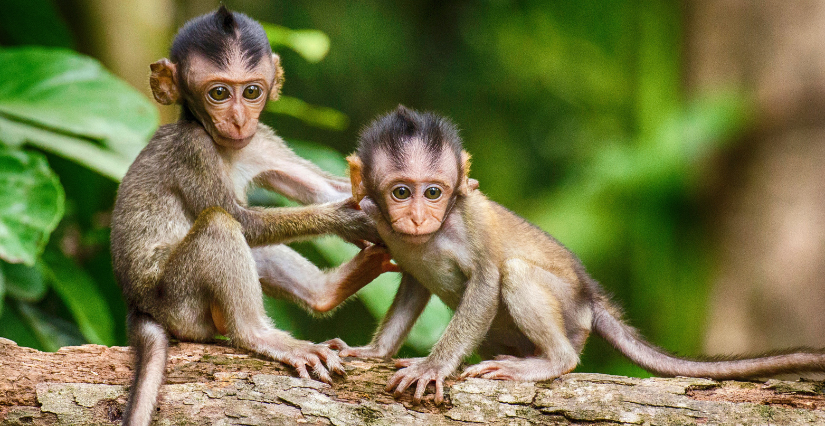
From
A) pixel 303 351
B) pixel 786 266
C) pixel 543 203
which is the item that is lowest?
pixel 303 351

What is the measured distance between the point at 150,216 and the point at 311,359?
4.86ft

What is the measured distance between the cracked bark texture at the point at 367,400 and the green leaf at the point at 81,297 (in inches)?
72.4

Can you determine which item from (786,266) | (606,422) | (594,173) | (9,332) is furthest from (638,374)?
(9,332)

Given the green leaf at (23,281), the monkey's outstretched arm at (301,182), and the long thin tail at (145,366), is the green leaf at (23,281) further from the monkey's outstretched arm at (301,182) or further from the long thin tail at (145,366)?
the monkey's outstretched arm at (301,182)

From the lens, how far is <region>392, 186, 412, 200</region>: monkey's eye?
157 inches

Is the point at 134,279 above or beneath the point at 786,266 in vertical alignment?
beneath

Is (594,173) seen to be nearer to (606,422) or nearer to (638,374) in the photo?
(638,374)

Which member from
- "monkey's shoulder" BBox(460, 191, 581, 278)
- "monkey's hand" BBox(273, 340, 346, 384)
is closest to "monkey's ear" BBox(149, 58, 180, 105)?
"monkey's hand" BBox(273, 340, 346, 384)

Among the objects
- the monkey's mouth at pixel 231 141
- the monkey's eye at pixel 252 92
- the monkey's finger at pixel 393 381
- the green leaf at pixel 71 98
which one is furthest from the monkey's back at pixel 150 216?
the monkey's finger at pixel 393 381

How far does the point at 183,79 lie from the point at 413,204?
1.69 metres

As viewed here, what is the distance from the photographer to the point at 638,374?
26.2 feet

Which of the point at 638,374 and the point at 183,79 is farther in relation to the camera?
the point at 638,374

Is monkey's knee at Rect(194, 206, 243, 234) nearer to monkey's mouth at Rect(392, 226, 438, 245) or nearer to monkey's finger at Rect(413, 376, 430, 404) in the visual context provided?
monkey's mouth at Rect(392, 226, 438, 245)

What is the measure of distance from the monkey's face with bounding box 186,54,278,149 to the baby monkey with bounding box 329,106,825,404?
2.28 ft
